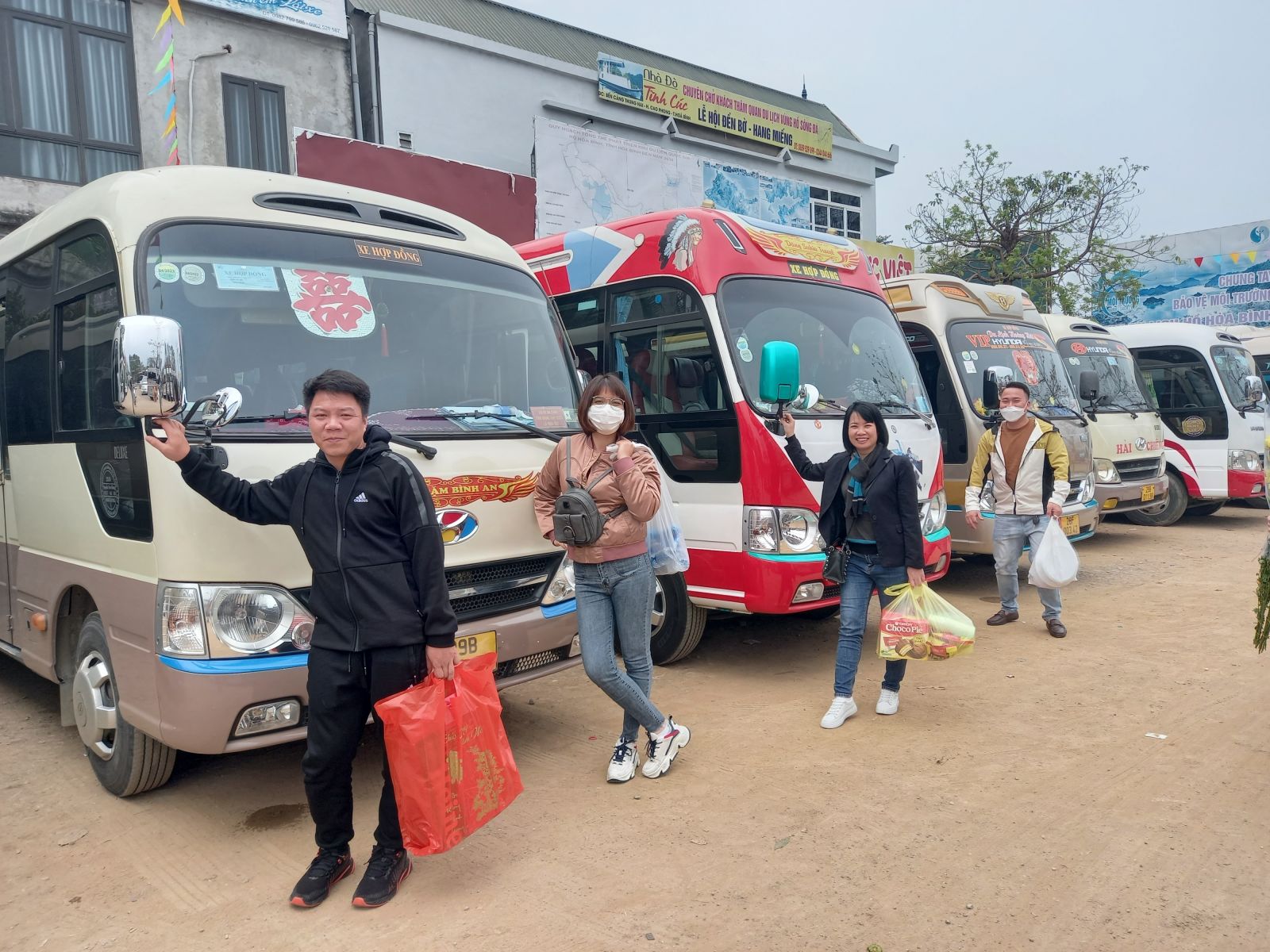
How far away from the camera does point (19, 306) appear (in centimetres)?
473

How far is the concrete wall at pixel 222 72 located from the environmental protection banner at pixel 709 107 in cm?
533

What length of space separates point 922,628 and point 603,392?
2.12 m

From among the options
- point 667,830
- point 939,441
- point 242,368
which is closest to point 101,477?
point 242,368

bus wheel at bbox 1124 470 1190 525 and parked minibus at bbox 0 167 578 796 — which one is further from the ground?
parked minibus at bbox 0 167 578 796

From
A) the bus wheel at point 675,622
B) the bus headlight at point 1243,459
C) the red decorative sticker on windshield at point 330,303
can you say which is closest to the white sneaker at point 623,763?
the bus wheel at point 675,622

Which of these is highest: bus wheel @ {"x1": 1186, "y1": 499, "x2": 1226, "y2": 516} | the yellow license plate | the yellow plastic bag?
the yellow license plate

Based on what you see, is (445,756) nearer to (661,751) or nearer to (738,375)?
(661,751)

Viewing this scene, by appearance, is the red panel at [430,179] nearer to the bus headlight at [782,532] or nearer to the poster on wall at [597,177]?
the poster on wall at [597,177]

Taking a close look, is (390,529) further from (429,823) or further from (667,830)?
(667,830)

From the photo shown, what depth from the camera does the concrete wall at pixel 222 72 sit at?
1149cm

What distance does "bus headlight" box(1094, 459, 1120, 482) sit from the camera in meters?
10.1

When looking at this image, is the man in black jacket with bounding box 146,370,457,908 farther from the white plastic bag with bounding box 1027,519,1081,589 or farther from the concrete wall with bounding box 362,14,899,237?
the concrete wall with bounding box 362,14,899,237

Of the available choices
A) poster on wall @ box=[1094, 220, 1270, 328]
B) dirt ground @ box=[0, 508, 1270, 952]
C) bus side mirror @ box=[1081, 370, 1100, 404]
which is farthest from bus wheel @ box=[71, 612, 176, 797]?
poster on wall @ box=[1094, 220, 1270, 328]

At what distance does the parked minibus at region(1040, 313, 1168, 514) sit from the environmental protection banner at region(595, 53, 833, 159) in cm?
914
